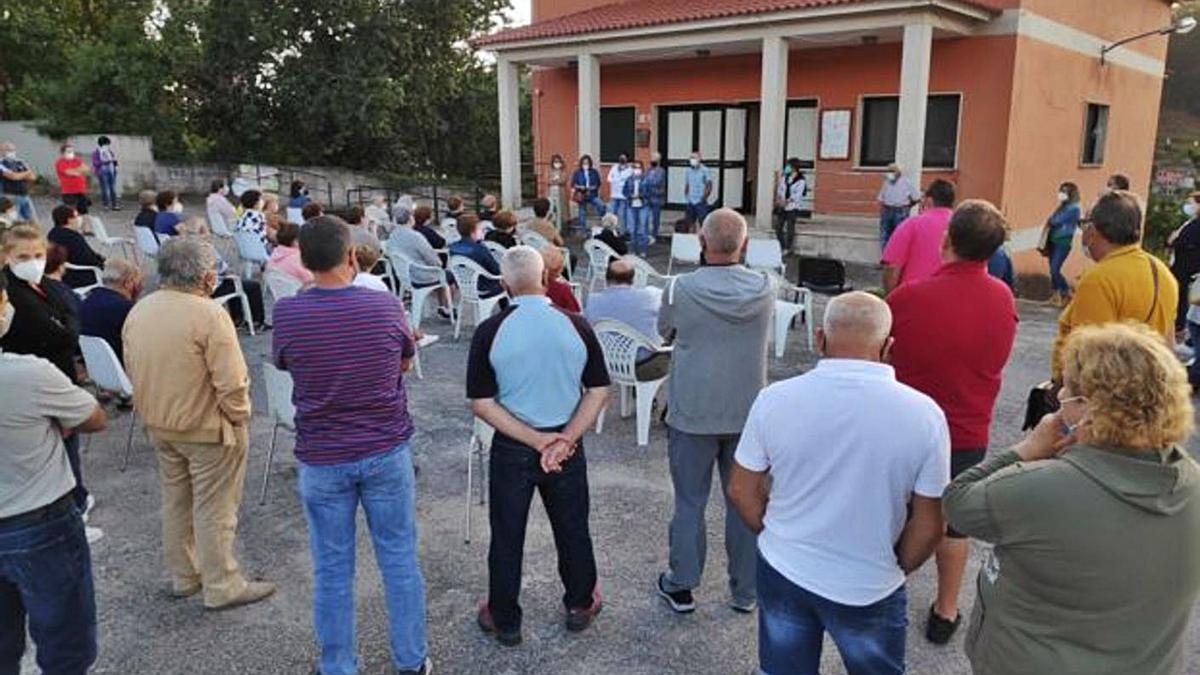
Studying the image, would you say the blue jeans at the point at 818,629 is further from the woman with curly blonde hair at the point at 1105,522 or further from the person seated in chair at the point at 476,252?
the person seated in chair at the point at 476,252

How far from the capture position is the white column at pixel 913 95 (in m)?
11.0

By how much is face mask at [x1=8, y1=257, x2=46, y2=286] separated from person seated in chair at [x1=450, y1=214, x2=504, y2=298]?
11.7ft

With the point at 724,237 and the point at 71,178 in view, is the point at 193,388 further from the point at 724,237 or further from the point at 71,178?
the point at 71,178

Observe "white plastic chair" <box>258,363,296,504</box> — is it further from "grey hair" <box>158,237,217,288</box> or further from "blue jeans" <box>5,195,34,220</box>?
"blue jeans" <box>5,195,34,220</box>

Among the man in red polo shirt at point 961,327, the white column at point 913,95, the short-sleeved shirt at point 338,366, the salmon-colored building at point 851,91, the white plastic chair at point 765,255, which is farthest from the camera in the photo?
the salmon-colored building at point 851,91

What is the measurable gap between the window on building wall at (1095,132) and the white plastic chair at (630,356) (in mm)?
12922

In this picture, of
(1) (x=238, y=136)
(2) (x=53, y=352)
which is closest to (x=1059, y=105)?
(2) (x=53, y=352)

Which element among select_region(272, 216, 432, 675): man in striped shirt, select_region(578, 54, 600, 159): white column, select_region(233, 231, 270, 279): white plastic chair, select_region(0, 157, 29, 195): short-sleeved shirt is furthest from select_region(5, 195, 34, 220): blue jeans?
select_region(272, 216, 432, 675): man in striped shirt

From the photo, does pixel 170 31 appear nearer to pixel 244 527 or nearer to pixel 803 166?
pixel 803 166

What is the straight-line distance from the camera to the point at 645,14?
14023 mm

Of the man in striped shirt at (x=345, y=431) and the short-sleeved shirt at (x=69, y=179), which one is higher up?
the short-sleeved shirt at (x=69, y=179)

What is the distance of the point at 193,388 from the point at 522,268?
4.51 ft

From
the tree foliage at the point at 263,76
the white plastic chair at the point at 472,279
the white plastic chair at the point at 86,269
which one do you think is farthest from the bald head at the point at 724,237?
the tree foliage at the point at 263,76

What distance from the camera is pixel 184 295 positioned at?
10.4ft
